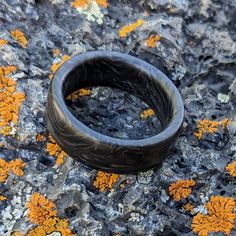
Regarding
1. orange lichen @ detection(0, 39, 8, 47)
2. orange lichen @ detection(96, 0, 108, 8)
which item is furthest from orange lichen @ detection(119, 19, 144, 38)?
orange lichen @ detection(0, 39, 8, 47)

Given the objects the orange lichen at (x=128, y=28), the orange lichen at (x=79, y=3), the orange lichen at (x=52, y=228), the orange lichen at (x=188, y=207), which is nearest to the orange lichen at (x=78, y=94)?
the orange lichen at (x=128, y=28)

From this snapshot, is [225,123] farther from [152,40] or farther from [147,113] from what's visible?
[152,40]

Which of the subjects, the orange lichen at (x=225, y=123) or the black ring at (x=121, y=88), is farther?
the orange lichen at (x=225, y=123)

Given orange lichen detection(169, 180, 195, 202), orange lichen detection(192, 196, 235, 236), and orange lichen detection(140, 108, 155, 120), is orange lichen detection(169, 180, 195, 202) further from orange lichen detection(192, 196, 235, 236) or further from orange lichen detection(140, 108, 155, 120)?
orange lichen detection(140, 108, 155, 120)

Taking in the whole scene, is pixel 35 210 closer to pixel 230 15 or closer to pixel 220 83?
pixel 220 83

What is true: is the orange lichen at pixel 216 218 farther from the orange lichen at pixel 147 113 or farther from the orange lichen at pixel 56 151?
the orange lichen at pixel 56 151
